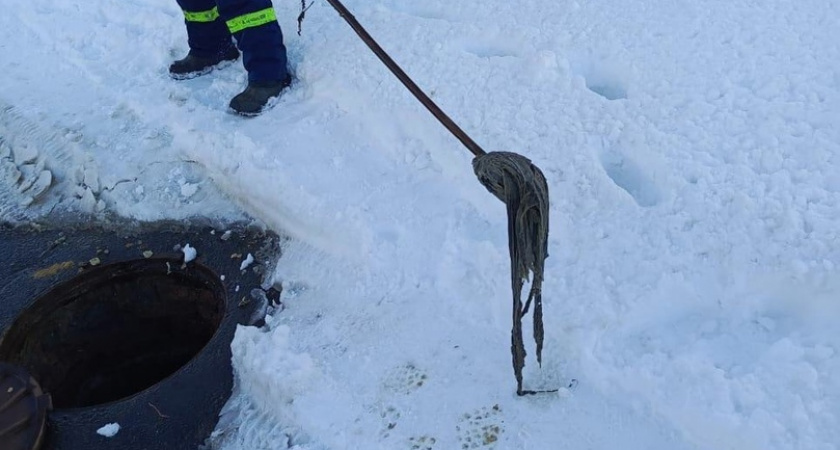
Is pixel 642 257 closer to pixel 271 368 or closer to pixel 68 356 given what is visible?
pixel 271 368

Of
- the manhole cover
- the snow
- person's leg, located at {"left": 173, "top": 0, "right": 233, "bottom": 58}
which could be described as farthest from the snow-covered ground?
the manhole cover

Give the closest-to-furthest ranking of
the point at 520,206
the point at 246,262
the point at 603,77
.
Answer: the point at 520,206 → the point at 246,262 → the point at 603,77

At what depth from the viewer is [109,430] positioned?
230cm

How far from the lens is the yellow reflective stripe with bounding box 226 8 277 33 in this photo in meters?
3.12

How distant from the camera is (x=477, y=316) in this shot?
229cm

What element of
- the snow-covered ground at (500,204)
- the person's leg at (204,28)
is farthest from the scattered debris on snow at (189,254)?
the person's leg at (204,28)

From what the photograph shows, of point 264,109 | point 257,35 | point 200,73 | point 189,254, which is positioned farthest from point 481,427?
point 200,73

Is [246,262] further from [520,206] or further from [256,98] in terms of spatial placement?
[520,206]

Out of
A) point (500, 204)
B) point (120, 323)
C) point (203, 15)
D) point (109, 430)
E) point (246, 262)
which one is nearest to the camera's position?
point (109, 430)

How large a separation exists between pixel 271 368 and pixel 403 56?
1439 mm

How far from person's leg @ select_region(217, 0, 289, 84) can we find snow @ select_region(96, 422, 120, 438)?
151cm

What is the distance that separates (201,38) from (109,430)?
1892 millimetres

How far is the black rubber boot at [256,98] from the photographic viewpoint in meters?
3.15

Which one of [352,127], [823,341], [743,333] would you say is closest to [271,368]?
[352,127]
